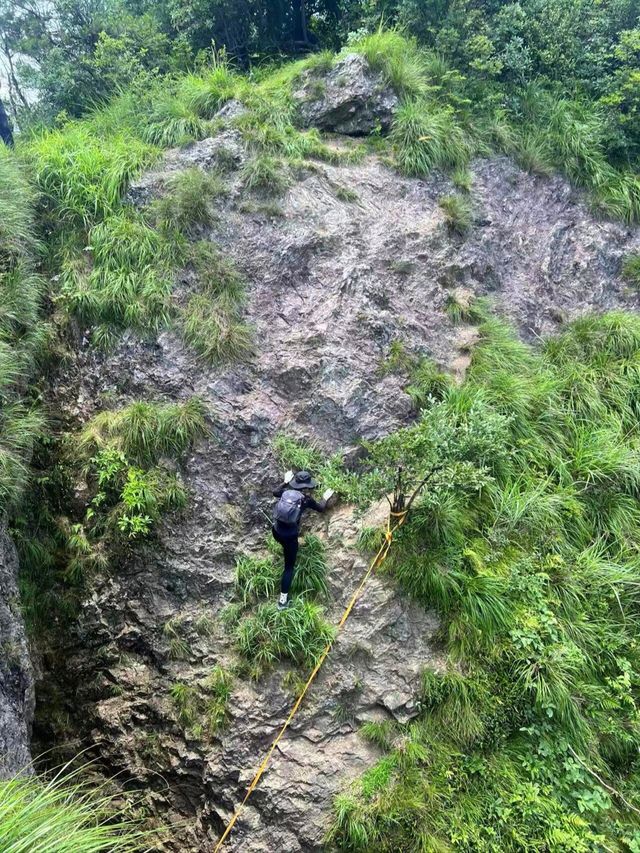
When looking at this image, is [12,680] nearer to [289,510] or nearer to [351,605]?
[289,510]

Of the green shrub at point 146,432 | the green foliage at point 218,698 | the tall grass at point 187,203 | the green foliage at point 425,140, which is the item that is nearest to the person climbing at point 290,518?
the green foliage at point 218,698

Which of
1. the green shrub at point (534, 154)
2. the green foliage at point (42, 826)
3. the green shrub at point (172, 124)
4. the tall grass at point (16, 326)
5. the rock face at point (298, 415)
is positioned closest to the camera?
the green foliage at point (42, 826)

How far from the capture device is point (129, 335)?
6.28 m

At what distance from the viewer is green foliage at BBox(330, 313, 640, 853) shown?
4.30 m

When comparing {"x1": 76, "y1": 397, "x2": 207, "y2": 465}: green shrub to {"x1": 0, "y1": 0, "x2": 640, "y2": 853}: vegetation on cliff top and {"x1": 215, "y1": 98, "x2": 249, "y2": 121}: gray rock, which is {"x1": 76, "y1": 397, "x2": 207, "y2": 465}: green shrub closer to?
{"x1": 0, "y1": 0, "x2": 640, "y2": 853}: vegetation on cliff top

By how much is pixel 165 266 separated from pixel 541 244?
17.3ft

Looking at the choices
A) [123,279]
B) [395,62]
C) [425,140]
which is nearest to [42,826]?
[123,279]

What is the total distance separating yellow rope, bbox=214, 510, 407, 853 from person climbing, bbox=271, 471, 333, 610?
1.84 ft

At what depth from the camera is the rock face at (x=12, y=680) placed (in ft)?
14.5

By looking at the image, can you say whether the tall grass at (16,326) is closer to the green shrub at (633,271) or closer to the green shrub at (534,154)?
the green shrub at (534,154)

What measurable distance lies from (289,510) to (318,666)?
139cm

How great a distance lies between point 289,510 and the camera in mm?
4949

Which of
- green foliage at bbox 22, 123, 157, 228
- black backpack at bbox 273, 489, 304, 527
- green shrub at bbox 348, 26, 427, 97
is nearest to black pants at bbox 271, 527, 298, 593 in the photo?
black backpack at bbox 273, 489, 304, 527

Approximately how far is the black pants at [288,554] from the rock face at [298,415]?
0.45m
